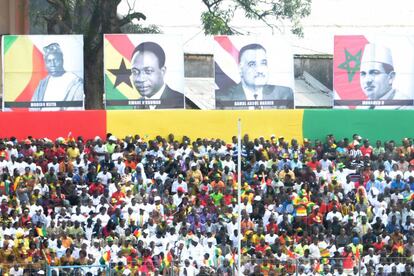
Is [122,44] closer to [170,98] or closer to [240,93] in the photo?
[170,98]

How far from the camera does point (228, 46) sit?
39.2 meters

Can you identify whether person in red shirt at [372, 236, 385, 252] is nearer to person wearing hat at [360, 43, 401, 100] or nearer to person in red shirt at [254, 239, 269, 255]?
person in red shirt at [254, 239, 269, 255]

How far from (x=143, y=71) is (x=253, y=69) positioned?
287cm

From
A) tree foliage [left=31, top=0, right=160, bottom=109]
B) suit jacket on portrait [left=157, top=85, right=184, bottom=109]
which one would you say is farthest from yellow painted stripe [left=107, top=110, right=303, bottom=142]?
tree foliage [left=31, top=0, right=160, bottom=109]

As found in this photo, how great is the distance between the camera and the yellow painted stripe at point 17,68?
3856cm

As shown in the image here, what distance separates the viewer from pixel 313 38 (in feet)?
169

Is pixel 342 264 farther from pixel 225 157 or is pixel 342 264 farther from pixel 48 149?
pixel 48 149

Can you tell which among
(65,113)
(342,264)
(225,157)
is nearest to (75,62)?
(65,113)

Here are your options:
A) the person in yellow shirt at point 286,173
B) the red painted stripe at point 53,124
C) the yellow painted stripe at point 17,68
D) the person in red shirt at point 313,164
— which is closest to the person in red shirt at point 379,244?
the person in yellow shirt at point 286,173

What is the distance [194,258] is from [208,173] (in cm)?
421

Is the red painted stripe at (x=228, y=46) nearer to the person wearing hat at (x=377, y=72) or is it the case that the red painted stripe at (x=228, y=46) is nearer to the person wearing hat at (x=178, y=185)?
the person wearing hat at (x=377, y=72)

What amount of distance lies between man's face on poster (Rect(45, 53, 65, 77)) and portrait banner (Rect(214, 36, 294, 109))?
13.2 ft

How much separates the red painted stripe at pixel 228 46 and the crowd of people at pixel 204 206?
2.38 m

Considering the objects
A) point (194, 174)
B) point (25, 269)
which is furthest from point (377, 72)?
point (25, 269)
